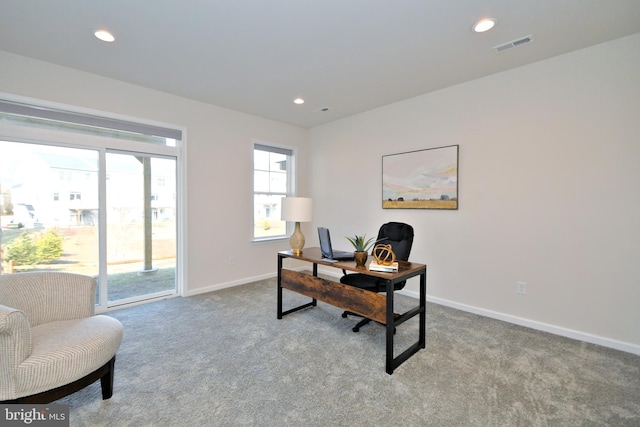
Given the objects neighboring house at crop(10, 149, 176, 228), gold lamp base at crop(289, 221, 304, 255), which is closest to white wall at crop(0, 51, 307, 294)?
neighboring house at crop(10, 149, 176, 228)

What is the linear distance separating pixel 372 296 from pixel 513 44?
8.28ft

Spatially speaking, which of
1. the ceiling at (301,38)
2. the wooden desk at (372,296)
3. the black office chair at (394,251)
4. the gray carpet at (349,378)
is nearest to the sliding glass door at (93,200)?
the ceiling at (301,38)

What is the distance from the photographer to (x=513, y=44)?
8.16ft

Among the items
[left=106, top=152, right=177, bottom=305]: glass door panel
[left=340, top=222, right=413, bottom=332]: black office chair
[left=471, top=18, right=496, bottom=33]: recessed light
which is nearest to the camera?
[left=471, top=18, right=496, bottom=33]: recessed light

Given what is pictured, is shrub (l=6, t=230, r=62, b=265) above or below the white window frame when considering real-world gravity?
below

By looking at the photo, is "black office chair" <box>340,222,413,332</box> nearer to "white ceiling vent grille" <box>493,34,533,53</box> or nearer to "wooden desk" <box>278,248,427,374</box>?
"wooden desk" <box>278,248,427,374</box>

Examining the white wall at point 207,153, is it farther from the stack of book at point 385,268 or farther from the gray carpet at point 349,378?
the stack of book at point 385,268

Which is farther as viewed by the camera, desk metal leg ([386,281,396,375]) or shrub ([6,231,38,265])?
shrub ([6,231,38,265])

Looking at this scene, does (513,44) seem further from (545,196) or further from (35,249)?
(35,249)

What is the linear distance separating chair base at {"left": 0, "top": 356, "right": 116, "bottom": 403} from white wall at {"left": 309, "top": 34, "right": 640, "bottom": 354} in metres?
3.33

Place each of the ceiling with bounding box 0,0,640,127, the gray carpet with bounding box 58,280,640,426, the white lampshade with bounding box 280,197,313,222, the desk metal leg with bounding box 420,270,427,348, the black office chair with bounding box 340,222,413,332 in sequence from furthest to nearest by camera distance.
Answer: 1. the white lampshade with bounding box 280,197,313,222
2. the black office chair with bounding box 340,222,413,332
3. the desk metal leg with bounding box 420,270,427,348
4. the ceiling with bounding box 0,0,640,127
5. the gray carpet with bounding box 58,280,640,426

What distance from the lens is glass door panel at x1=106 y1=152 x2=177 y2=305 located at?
3.38 metres

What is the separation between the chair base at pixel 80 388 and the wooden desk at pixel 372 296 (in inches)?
61.7

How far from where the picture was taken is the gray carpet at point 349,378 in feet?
5.51
